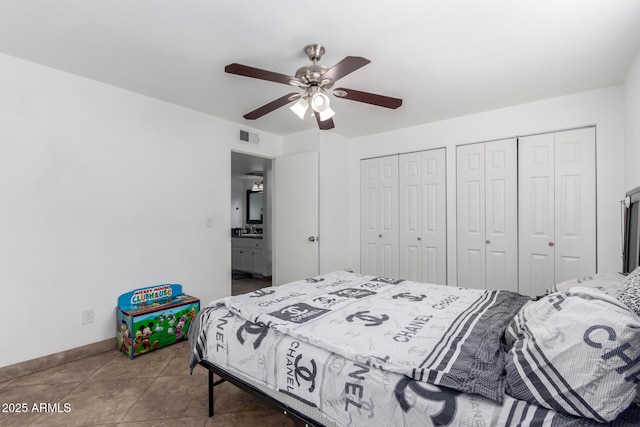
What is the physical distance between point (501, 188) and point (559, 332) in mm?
2822

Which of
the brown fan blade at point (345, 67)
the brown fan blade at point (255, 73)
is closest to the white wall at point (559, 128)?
the brown fan blade at point (345, 67)

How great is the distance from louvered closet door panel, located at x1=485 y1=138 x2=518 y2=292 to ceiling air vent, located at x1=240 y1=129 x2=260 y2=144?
2898mm

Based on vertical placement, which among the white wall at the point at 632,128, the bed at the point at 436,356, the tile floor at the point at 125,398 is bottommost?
the tile floor at the point at 125,398

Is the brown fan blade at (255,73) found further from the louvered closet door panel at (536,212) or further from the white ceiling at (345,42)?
the louvered closet door panel at (536,212)

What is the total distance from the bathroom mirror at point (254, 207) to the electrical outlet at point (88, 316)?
4.73 m

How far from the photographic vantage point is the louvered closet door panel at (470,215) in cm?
356

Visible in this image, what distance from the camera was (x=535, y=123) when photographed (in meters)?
3.23

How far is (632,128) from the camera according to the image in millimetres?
2488

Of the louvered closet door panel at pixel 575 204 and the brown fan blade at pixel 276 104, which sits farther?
the louvered closet door panel at pixel 575 204

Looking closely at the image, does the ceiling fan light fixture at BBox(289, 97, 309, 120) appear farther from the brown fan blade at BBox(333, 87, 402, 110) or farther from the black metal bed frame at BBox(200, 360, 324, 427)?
the black metal bed frame at BBox(200, 360, 324, 427)

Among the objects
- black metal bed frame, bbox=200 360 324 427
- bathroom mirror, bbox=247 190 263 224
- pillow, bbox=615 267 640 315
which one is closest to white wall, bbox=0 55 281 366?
black metal bed frame, bbox=200 360 324 427

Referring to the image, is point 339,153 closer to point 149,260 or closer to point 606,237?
point 149,260

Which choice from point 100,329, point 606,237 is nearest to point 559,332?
point 606,237

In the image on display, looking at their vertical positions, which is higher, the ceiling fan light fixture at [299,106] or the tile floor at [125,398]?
the ceiling fan light fixture at [299,106]
